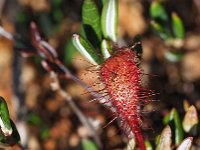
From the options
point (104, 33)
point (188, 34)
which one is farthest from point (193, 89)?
point (104, 33)

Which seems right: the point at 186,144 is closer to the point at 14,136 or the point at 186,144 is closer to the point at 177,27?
the point at 14,136

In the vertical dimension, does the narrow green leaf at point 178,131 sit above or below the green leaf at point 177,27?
below

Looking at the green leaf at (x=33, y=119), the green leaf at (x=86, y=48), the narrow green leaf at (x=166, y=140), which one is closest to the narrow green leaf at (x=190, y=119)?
the narrow green leaf at (x=166, y=140)

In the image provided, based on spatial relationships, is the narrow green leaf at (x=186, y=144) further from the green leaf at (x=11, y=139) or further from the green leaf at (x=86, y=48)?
the green leaf at (x=11, y=139)

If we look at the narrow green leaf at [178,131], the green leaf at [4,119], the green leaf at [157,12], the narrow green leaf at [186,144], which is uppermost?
the green leaf at [157,12]

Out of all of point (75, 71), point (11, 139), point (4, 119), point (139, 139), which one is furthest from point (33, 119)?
point (139, 139)

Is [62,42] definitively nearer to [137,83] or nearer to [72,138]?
[72,138]

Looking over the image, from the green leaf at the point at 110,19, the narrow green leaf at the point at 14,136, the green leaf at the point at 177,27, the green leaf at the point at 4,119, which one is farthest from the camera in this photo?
the green leaf at the point at 177,27
